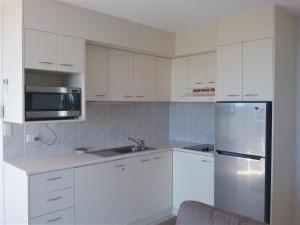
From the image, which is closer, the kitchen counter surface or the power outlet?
the kitchen counter surface

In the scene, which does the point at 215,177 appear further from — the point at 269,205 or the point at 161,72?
the point at 161,72

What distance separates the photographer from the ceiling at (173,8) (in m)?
2.75

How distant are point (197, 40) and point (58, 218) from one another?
8.83 ft

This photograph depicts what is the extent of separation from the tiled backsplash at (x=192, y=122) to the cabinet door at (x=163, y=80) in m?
0.39

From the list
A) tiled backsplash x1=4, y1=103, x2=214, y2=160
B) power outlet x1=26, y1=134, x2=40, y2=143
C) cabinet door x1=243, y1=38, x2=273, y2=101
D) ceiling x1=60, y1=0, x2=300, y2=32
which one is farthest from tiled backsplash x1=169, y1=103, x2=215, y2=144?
power outlet x1=26, y1=134, x2=40, y2=143

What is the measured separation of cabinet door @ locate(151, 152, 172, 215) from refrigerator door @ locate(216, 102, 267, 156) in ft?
2.60

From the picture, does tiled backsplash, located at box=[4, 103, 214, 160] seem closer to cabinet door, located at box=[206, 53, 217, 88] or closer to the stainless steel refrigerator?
cabinet door, located at box=[206, 53, 217, 88]

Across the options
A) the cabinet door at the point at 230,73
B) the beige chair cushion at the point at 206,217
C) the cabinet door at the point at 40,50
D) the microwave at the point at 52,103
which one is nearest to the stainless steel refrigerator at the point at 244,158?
the cabinet door at the point at 230,73

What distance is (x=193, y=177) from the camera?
355 centimetres

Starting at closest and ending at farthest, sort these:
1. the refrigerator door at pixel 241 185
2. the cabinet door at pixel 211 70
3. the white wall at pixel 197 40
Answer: the refrigerator door at pixel 241 185
the white wall at pixel 197 40
the cabinet door at pixel 211 70

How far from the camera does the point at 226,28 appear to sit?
10.6 feet

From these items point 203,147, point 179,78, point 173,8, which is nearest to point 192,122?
point 203,147

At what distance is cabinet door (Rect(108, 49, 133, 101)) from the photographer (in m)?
3.44

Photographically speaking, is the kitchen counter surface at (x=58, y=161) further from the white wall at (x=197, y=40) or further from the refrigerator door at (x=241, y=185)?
the white wall at (x=197, y=40)
